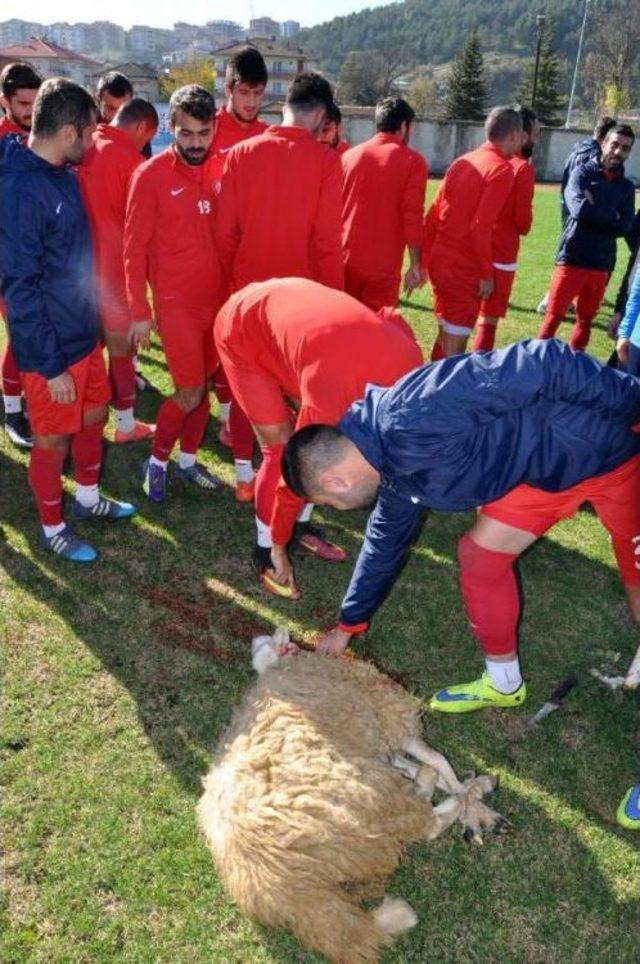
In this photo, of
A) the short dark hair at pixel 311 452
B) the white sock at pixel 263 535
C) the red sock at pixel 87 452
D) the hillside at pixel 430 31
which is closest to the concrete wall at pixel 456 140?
the red sock at pixel 87 452

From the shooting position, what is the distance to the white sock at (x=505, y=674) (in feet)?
10.3

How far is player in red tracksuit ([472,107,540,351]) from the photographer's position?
6.05 m

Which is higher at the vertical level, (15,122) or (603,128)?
(603,128)

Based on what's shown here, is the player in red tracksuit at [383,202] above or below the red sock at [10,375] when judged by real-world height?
above

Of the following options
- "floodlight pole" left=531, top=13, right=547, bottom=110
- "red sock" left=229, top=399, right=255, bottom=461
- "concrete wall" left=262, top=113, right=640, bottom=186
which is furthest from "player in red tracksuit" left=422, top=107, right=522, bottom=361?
"floodlight pole" left=531, top=13, right=547, bottom=110

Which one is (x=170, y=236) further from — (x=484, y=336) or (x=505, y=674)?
(x=484, y=336)

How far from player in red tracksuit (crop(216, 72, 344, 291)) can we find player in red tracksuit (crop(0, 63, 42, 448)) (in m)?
1.48

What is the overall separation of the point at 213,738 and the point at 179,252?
2775 mm

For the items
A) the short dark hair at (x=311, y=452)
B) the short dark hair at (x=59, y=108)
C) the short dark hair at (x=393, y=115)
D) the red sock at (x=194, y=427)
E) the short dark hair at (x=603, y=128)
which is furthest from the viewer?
the short dark hair at (x=603, y=128)

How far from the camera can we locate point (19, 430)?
518cm

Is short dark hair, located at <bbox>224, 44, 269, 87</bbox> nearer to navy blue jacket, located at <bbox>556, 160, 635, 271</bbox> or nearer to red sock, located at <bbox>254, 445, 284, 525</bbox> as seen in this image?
red sock, located at <bbox>254, 445, 284, 525</bbox>

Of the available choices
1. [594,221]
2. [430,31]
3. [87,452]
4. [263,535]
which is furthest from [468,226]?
[430,31]

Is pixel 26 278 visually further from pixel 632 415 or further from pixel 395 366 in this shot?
pixel 632 415

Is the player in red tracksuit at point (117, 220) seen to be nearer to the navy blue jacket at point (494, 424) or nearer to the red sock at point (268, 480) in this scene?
the red sock at point (268, 480)
